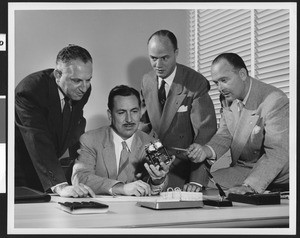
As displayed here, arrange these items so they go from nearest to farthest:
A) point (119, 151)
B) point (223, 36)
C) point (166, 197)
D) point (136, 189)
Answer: point (166, 197) < point (136, 189) < point (119, 151) < point (223, 36)

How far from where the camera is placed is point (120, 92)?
256cm

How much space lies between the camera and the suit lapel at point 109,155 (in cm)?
253

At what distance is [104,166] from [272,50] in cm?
104

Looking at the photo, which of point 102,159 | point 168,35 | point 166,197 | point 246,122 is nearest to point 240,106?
point 246,122

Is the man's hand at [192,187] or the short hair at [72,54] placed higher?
the short hair at [72,54]

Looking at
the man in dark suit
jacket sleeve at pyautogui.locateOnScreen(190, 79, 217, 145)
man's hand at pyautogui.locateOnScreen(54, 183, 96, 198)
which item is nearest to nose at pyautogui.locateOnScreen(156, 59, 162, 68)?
jacket sleeve at pyautogui.locateOnScreen(190, 79, 217, 145)

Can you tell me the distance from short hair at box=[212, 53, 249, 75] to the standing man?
0.13 m

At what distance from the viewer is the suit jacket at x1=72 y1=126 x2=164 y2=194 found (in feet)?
8.28

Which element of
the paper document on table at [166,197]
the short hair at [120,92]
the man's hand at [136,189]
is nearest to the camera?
the paper document on table at [166,197]

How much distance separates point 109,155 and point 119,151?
0.18 ft

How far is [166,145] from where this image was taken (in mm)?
2590

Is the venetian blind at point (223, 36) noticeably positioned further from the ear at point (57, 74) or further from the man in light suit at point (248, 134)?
the ear at point (57, 74)

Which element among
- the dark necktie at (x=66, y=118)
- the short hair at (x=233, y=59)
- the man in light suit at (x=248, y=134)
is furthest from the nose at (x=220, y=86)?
the dark necktie at (x=66, y=118)

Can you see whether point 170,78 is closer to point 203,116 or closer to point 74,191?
point 203,116
